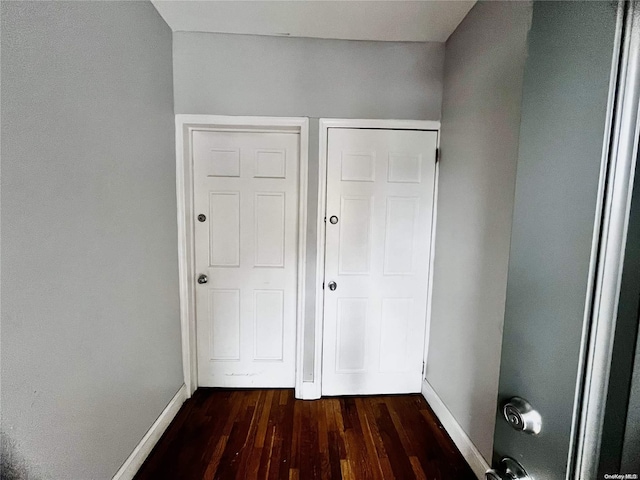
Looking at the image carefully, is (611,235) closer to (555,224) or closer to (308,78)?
(555,224)

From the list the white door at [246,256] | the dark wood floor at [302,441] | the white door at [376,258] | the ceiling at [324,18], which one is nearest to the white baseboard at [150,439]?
the dark wood floor at [302,441]

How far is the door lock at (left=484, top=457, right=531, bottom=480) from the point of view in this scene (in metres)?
0.57

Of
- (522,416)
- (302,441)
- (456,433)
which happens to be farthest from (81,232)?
(456,433)

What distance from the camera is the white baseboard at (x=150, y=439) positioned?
157cm

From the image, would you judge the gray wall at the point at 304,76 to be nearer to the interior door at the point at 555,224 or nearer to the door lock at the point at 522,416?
the interior door at the point at 555,224

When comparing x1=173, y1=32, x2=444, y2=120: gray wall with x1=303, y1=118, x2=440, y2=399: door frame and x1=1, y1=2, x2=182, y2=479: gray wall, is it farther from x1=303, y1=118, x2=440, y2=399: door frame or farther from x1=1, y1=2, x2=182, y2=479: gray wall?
x1=1, y1=2, x2=182, y2=479: gray wall

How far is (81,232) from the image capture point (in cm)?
126

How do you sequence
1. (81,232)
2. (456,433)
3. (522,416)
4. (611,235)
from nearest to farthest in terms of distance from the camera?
(611,235) < (522,416) < (81,232) < (456,433)

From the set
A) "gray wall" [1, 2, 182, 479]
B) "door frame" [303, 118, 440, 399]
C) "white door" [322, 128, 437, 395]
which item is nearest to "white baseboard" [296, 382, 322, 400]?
"door frame" [303, 118, 440, 399]

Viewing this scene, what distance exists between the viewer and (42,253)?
1.09m

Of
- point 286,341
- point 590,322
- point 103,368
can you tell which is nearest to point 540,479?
point 590,322

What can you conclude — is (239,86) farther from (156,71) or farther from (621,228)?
(621,228)

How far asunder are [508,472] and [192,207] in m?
2.21

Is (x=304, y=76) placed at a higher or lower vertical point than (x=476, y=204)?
higher
